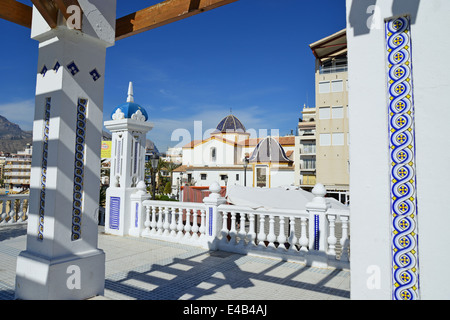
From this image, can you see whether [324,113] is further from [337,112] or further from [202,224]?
[202,224]

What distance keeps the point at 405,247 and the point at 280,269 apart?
11.1 ft

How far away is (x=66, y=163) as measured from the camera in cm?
296

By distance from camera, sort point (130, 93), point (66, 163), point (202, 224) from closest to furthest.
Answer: point (66, 163)
point (202, 224)
point (130, 93)

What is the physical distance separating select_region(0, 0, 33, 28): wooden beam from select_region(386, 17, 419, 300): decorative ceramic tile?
3597 millimetres

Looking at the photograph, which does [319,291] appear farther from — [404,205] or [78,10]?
[78,10]

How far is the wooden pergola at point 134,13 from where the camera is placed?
2.85m

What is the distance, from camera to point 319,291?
12.8 feet

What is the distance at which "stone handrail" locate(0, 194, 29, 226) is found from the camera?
8219 mm

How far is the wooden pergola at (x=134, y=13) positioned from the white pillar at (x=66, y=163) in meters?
0.14

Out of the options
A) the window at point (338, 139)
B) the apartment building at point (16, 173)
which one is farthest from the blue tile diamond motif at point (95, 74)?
the apartment building at point (16, 173)

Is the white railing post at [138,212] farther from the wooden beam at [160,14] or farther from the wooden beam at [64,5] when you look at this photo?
the wooden beam at [64,5]

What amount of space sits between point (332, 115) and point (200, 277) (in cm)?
2907

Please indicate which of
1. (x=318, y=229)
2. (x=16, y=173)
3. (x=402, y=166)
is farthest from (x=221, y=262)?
(x=16, y=173)
